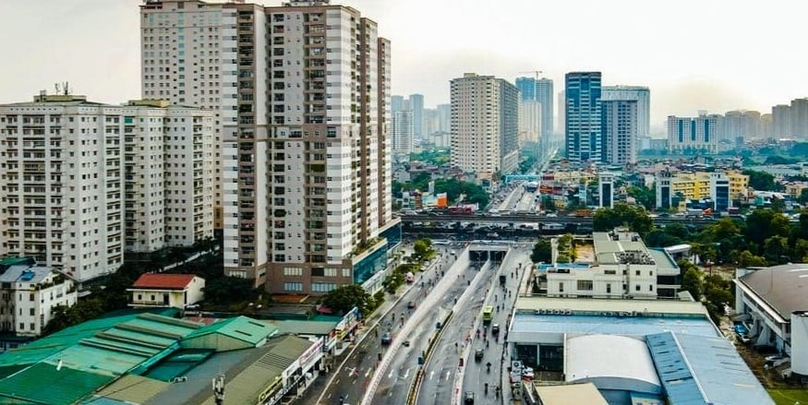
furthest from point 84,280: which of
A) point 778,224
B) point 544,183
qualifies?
point 544,183

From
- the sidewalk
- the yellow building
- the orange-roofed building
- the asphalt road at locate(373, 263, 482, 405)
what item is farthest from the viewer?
the yellow building

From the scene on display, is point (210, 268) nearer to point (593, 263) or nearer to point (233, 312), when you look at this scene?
point (233, 312)

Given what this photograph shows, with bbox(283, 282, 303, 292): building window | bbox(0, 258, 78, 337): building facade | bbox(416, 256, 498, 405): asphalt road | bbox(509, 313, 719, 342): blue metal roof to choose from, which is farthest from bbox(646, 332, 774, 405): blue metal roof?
bbox(0, 258, 78, 337): building facade

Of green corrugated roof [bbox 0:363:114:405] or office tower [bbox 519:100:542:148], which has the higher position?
office tower [bbox 519:100:542:148]

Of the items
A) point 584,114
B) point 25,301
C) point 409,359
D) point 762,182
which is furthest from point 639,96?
point 25,301

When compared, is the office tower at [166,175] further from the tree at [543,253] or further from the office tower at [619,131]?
A: the office tower at [619,131]

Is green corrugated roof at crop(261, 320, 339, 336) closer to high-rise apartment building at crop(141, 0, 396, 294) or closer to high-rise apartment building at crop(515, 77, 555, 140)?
high-rise apartment building at crop(141, 0, 396, 294)
